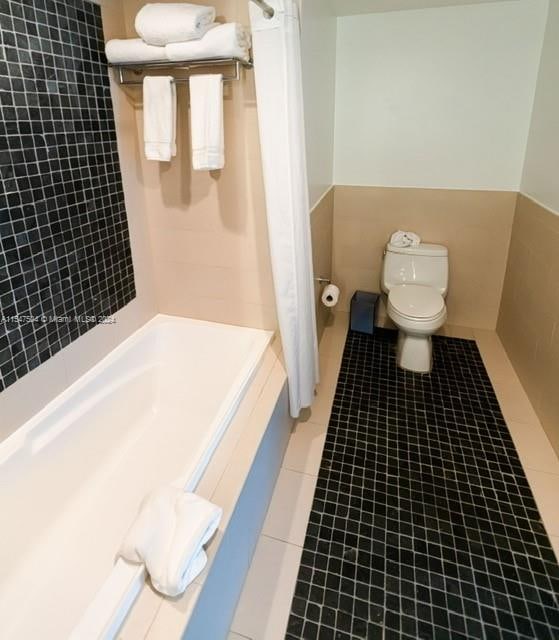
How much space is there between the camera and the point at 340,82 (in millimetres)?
2588

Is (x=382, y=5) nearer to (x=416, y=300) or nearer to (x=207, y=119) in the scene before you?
(x=207, y=119)

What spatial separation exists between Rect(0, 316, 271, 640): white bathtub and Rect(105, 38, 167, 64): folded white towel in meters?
1.17

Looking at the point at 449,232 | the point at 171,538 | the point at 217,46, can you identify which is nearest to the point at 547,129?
the point at 449,232

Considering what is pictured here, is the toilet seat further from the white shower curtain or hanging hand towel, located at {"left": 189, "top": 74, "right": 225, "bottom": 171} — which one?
hanging hand towel, located at {"left": 189, "top": 74, "right": 225, "bottom": 171}

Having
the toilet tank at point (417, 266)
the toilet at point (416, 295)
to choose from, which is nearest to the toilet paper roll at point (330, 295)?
the toilet at point (416, 295)

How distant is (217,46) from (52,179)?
2.43 feet

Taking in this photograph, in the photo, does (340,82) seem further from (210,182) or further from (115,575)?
(115,575)

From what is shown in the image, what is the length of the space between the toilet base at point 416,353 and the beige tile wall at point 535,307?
0.51 m

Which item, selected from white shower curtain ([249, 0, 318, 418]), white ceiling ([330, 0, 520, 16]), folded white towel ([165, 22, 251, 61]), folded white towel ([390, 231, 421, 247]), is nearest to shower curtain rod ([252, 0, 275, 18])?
white shower curtain ([249, 0, 318, 418])

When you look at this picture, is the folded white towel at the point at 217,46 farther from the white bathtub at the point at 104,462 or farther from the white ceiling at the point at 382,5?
the white bathtub at the point at 104,462

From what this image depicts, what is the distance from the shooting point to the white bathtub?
1254 millimetres

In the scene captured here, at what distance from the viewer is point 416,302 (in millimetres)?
2502

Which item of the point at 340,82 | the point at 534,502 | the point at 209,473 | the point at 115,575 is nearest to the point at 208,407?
the point at 209,473

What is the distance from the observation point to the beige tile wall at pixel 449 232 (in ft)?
8.73
